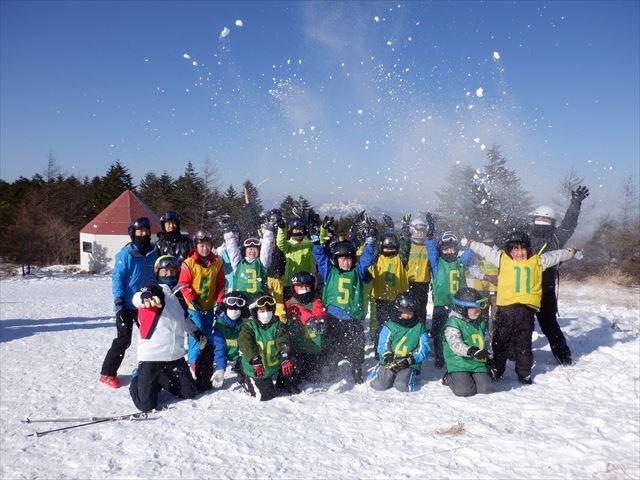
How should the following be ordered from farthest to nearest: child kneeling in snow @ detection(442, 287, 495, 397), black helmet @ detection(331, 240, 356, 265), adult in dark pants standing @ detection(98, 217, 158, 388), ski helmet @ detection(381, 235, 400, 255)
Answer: ski helmet @ detection(381, 235, 400, 255), black helmet @ detection(331, 240, 356, 265), adult in dark pants standing @ detection(98, 217, 158, 388), child kneeling in snow @ detection(442, 287, 495, 397)

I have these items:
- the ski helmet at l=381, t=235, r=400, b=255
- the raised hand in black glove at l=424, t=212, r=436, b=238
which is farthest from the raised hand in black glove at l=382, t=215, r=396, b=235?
the raised hand in black glove at l=424, t=212, r=436, b=238

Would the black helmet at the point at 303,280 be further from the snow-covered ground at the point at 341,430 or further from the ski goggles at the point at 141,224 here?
the ski goggles at the point at 141,224

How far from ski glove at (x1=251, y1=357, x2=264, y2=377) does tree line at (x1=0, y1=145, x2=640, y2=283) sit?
12.0 meters

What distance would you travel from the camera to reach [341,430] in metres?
4.36

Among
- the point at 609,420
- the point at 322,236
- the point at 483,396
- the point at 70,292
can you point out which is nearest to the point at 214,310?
the point at 322,236

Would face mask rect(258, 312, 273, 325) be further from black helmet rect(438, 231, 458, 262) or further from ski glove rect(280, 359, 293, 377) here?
black helmet rect(438, 231, 458, 262)

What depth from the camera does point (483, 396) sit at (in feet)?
17.3

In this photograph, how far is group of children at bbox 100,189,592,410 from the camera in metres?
5.21

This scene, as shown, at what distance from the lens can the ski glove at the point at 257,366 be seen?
16.7ft

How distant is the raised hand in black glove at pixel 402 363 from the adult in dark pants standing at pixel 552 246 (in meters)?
2.17

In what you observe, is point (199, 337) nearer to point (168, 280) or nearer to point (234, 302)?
point (234, 302)

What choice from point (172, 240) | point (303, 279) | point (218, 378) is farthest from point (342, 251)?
point (172, 240)

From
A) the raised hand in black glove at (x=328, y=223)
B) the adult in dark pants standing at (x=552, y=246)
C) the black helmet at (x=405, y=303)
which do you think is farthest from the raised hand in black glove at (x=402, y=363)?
the raised hand in black glove at (x=328, y=223)

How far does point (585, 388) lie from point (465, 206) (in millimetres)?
27258
